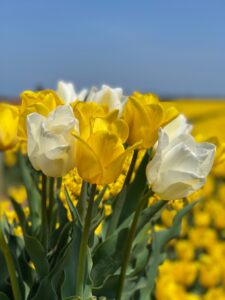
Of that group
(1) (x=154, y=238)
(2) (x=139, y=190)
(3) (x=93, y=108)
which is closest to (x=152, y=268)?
(1) (x=154, y=238)

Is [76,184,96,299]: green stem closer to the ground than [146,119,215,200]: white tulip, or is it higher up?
closer to the ground

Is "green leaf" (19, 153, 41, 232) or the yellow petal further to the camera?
"green leaf" (19, 153, 41, 232)

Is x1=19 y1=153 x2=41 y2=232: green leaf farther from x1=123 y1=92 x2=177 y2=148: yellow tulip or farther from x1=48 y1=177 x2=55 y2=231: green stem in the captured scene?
x1=123 y1=92 x2=177 y2=148: yellow tulip

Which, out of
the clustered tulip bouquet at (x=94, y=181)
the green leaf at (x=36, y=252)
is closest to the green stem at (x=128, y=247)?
the clustered tulip bouquet at (x=94, y=181)

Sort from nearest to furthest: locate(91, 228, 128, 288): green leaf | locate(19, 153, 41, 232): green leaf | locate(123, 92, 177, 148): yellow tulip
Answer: locate(123, 92, 177, 148): yellow tulip
locate(91, 228, 128, 288): green leaf
locate(19, 153, 41, 232): green leaf

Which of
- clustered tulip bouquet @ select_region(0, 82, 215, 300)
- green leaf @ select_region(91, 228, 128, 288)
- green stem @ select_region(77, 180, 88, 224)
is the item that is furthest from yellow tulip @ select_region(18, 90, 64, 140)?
green leaf @ select_region(91, 228, 128, 288)

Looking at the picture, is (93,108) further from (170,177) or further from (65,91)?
(65,91)

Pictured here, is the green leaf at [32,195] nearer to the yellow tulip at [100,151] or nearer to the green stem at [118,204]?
the green stem at [118,204]
